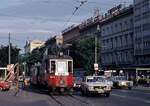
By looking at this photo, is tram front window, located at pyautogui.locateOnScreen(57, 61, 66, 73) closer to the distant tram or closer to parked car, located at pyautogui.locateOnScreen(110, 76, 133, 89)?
the distant tram

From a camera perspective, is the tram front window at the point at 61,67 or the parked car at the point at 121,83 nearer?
the tram front window at the point at 61,67

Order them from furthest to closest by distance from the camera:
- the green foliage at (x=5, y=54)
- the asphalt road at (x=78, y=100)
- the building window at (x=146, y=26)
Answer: the green foliage at (x=5, y=54)
the building window at (x=146, y=26)
the asphalt road at (x=78, y=100)

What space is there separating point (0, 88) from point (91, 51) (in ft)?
106

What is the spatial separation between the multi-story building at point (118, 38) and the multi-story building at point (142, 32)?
2.52m

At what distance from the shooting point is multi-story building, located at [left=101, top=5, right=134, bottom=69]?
6216 cm

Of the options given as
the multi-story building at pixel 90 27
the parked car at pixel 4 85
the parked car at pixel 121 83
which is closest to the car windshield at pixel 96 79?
the parked car at pixel 4 85

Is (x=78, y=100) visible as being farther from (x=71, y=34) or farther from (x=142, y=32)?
(x=71, y=34)

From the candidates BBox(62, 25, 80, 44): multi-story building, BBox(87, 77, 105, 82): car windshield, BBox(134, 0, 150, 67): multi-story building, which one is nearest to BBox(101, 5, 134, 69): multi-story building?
BBox(134, 0, 150, 67): multi-story building

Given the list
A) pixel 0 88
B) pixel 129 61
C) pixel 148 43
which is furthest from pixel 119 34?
pixel 0 88

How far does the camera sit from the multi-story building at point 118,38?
62.2m

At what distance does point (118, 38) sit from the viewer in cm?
6700

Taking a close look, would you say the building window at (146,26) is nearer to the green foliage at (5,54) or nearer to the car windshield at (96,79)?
the green foliage at (5,54)

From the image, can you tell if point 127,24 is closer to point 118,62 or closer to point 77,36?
point 118,62

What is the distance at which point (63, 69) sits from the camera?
27016 mm
